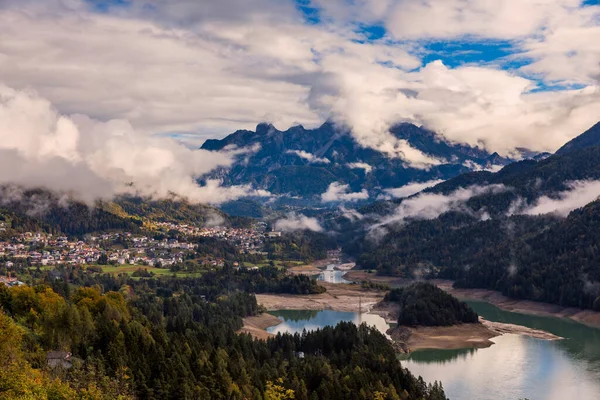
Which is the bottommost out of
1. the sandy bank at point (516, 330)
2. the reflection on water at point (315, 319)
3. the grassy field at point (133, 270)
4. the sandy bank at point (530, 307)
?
the reflection on water at point (315, 319)

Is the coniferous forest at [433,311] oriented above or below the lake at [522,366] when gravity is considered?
above

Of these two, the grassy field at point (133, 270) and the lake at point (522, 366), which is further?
the grassy field at point (133, 270)

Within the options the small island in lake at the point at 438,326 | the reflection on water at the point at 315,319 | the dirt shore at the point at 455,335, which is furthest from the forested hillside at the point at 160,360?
the reflection on water at the point at 315,319

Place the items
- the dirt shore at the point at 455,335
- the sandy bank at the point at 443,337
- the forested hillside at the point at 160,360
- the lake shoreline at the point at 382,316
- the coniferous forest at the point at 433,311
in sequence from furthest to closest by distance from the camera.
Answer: the coniferous forest at the point at 433,311 < the lake shoreline at the point at 382,316 < the dirt shore at the point at 455,335 < the sandy bank at the point at 443,337 < the forested hillside at the point at 160,360

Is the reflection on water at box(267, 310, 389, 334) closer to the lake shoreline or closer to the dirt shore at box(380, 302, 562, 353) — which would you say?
the lake shoreline

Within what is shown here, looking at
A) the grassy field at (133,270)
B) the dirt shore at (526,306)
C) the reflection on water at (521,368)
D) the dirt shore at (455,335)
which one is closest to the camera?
the reflection on water at (521,368)

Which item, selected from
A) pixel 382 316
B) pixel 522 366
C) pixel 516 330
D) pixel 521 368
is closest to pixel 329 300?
pixel 382 316

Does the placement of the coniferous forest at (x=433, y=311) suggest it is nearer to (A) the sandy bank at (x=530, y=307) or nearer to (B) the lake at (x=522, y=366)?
(B) the lake at (x=522, y=366)

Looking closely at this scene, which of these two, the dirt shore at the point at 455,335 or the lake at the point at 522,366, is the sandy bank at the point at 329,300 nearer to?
the lake at the point at 522,366
